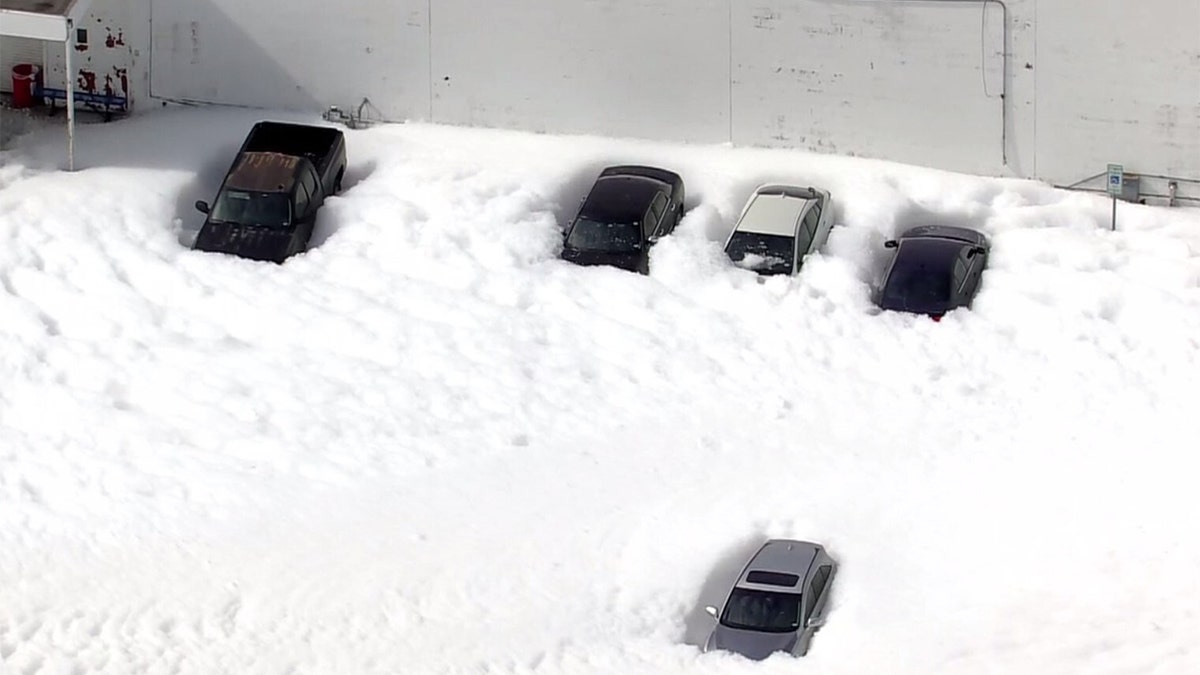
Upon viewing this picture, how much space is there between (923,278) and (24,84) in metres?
12.9

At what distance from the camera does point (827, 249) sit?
21031 millimetres

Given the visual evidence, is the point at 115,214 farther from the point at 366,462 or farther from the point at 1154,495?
the point at 1154,495

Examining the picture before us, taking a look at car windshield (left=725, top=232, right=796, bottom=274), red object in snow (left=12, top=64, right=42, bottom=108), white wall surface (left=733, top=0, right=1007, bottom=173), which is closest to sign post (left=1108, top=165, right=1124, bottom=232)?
white wall surface (left=733, top=0, right=1007, bottom=173)

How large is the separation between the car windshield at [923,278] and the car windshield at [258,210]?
7250 millimetres

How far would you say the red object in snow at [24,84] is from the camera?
2462 cm

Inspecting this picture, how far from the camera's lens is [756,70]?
2303 centimetres

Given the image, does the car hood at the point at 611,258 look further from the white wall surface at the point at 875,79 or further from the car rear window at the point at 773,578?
the car rear window at the point at 773,578

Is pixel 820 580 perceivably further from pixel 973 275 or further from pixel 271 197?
pixel 271 197

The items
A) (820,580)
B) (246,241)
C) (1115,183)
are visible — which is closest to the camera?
(820,580)

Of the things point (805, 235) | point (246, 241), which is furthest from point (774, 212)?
point (246, 241)

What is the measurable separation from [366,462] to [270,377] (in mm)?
1828

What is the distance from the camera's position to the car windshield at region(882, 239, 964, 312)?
19828mm

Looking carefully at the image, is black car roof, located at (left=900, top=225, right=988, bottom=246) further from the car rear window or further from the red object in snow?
the red object in snow

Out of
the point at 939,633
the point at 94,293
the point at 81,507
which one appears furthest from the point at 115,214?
the point at 939,633
